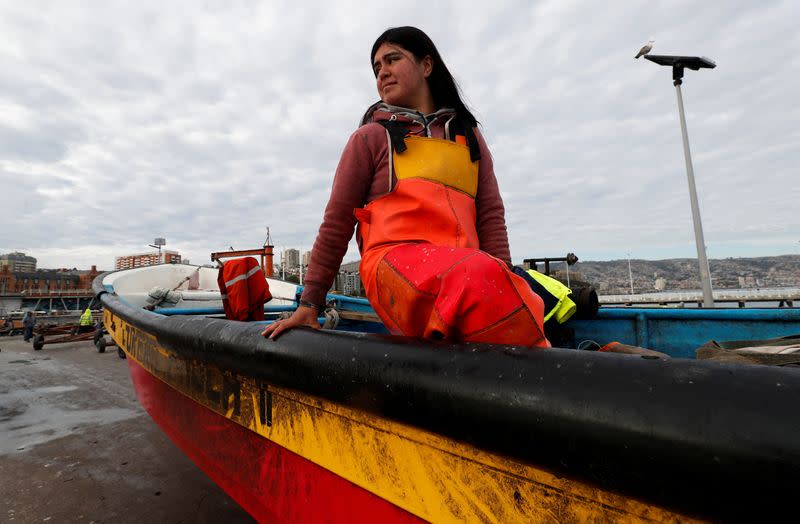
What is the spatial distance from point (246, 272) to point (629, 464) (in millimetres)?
2566

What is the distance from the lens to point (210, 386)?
159cm

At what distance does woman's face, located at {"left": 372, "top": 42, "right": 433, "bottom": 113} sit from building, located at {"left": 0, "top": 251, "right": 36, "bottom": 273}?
123 m

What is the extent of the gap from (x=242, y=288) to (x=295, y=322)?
1.60 m

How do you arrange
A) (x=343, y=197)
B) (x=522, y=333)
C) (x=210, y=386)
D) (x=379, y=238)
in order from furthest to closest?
(x=210, y=386) → (x=343, y=197) → (x=379, y=238) → (x=522, y=333)

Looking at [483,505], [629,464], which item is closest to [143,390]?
[483,505]

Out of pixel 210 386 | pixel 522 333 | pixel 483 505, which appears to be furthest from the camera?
pixel 210 386

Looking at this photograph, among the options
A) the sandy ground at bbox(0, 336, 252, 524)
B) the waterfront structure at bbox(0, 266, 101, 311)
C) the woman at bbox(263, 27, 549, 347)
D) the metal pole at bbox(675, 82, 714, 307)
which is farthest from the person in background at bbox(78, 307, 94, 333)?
the waterfront structure at bbox(0, 266, 101, 311)

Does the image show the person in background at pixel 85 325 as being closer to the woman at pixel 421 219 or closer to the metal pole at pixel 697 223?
the woman at pixel 421 219

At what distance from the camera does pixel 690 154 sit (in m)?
8.22

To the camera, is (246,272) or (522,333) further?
(246,272)

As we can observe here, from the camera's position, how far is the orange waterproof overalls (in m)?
0.84

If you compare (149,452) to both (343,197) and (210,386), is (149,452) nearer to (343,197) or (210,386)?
(210,386)

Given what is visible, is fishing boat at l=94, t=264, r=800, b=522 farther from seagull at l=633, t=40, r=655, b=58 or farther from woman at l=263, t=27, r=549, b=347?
seagull at l=633, t=40, r=655, b=58

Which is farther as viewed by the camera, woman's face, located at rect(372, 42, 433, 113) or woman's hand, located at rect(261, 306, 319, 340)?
woman's face, located at rect(372, 42, 433, 113)
